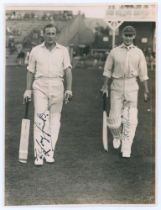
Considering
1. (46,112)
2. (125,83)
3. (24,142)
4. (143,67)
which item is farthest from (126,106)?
(24,142)

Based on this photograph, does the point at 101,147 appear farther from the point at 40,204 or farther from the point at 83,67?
the point at 83,67

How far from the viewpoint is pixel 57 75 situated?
24.4 ft

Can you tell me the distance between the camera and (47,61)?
740 centimetres

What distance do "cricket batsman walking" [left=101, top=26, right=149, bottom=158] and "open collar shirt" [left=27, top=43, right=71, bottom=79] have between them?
0.75 metres

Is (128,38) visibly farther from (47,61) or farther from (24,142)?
(24,142)

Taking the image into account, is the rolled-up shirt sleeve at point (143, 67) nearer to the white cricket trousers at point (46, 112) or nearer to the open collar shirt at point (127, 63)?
the open collar shirt at point (127, 63)

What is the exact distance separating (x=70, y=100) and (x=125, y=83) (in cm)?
85

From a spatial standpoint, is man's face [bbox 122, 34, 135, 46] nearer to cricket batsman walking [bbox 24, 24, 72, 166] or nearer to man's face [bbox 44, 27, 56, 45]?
cricket batsman walking [bbox 24, 24, 72, 166]

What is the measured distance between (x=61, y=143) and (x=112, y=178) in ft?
4.40

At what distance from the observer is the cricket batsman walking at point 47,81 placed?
740cm

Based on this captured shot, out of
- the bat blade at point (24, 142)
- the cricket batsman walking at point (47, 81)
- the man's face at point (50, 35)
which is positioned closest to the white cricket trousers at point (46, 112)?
the cricket batsman walking at point (47, 81)

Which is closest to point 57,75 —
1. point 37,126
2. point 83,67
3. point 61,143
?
point 37,126

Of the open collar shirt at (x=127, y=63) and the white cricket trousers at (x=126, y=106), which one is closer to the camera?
the open collar shirt at (x=127, y=63)

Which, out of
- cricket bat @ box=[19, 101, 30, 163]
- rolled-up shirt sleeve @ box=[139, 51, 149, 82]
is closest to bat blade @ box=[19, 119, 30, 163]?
cricket bat @ box=[19, 101, 30, 163]
